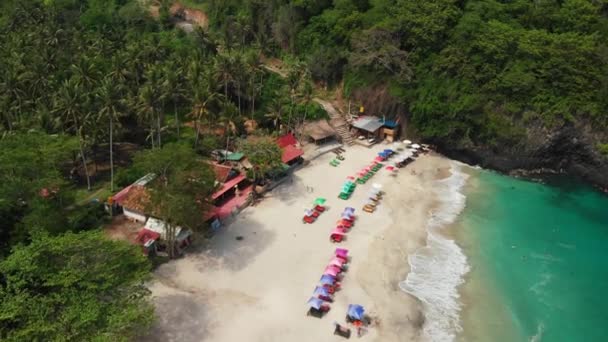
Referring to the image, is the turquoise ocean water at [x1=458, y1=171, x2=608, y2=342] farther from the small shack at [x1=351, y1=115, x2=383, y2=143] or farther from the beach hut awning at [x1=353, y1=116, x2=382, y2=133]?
the beach hut awning at [x1=353, y1=116, x2=382, y2=133]

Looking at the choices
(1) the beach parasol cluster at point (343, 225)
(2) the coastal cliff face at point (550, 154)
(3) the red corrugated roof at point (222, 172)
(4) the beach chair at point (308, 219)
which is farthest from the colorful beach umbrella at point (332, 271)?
(2) the coastal cliff face at point (550, 154)

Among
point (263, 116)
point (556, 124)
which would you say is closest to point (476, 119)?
point (556, 124)

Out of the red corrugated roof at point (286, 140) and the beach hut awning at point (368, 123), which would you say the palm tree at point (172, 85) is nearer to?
the red corrugated roof at point (286, 140)

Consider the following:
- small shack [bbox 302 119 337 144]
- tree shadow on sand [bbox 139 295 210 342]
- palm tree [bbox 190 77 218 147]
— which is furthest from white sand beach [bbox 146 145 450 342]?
palm tree [bbox 190 77 218 147]

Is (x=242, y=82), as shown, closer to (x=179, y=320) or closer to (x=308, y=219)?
(x=308, y=219)

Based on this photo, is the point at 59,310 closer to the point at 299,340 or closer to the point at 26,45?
the point at 299,340

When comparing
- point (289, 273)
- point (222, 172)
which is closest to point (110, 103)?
point (222, 172)

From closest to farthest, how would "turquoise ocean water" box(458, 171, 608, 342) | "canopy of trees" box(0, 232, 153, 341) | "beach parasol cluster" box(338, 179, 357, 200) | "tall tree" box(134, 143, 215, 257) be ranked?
"canopy of trees" box(0, 232, 153, 341) < "tall tree" box(134, 143, 215, 257) < "turquoise ocean water" box(458, 171, 608, 342) < "beach parasol cluster" box(338, 179, 357, 200)
